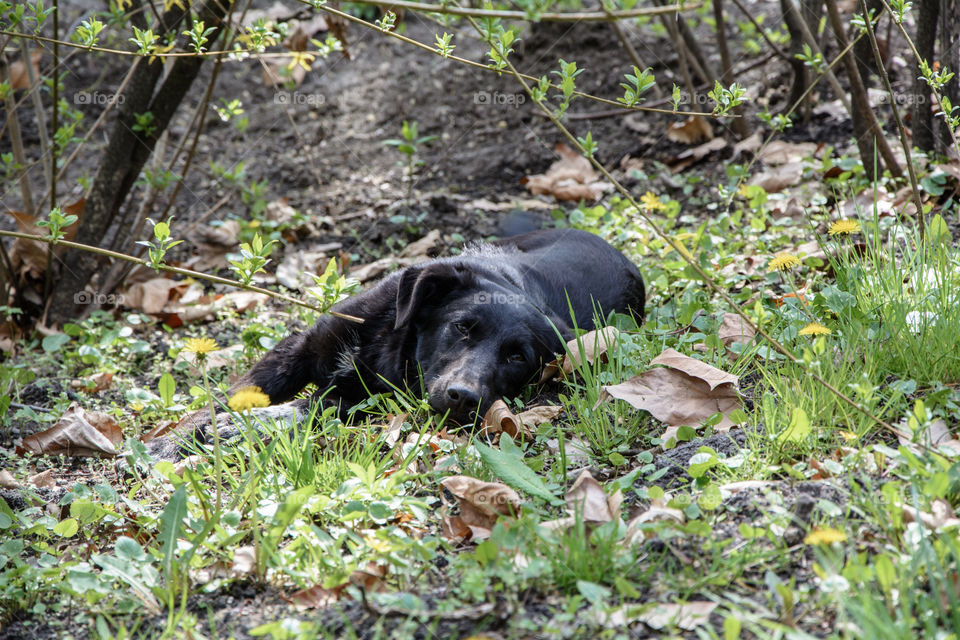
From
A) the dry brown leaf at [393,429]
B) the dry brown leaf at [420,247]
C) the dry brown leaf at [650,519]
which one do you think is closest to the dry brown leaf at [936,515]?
the dry brown leaf at [650,519]

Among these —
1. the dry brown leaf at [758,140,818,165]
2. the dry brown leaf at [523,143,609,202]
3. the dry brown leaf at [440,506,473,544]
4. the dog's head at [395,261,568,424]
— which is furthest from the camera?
the dry brown leaf at [523,143,609,202]

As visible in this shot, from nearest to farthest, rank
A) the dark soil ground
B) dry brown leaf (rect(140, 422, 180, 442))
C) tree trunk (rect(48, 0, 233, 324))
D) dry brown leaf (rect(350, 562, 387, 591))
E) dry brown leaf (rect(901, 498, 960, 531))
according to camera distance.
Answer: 1. dry brown leaf (rect(901, 498, 960, 531))
2. dry brown leaf (rect(350, 562, 387, 591))
3. dry brown leaf (rect(140, 422, 180, 442))
4. tree trunk (rect(48, 0, 233, 324))
5. the dark soil ground

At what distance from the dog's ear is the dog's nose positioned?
529mm

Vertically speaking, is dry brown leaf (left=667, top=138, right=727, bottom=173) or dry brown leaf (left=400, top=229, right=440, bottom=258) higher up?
dry brown leaf (left=667, top=138, right=727, bottom=173)

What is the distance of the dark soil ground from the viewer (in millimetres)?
6012

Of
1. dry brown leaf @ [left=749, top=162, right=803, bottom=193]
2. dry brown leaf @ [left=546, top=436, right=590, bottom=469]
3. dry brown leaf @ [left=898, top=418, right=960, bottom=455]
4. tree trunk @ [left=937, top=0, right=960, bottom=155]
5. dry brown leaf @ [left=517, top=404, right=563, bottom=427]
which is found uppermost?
tree trunk @ [left=937, top=0, right=960, bottom=155]

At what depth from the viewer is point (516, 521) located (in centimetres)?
222

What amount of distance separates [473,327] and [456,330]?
87 millimetres

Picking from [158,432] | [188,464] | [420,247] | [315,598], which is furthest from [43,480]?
[420,247]

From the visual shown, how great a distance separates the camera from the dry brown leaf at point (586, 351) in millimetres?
3268

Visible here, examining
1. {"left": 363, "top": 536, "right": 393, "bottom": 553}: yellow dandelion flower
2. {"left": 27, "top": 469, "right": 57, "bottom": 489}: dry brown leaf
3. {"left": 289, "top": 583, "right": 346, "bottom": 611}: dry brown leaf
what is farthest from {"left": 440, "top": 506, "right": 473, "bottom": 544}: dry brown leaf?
{"left": 27, "top": 469, "right": 57, "bottom": 489}: dry brown leaf

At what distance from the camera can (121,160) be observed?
478 cm

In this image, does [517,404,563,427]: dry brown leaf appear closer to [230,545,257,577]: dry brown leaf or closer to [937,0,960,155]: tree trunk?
[230,545,257,577]: dry brown leaf

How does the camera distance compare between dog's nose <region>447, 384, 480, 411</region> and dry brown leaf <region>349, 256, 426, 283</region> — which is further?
dry brown leaf <region>349, 256, 426, 283</region>
